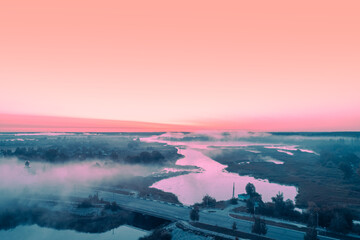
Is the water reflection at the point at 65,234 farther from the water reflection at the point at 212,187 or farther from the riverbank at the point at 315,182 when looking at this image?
the riverbank at the point at 315,182

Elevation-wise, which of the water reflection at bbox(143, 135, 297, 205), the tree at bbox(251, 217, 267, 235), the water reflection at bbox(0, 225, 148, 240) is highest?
the tree at bbox(251, 217, 267, 235)

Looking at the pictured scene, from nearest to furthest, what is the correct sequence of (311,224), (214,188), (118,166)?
(311,224) → (214,188) → (118,166)

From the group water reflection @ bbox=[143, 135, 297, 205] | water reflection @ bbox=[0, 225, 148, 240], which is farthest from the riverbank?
water reflection @ bbox=[0, 225, 148, 240]

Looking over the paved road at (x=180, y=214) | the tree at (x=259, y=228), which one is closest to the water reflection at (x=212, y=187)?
the paved road at (x=180, y=214)

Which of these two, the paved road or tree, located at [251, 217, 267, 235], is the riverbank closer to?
the paved road

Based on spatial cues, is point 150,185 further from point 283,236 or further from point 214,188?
point 283,236

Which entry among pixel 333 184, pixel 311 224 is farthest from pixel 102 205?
pixel 333 184

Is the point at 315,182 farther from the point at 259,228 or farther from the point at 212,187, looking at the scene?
the point at 259,228

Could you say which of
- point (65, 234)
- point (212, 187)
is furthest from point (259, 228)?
point (212, 187)
